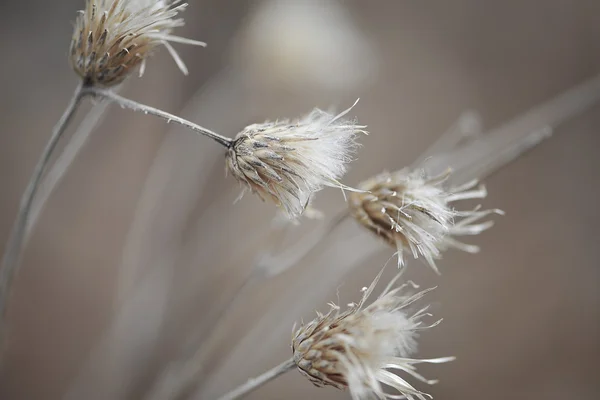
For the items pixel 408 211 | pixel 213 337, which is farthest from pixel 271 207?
pixel 408 211

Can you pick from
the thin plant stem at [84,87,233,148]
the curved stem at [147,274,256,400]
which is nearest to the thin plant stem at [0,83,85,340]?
the thin plant stem at [84,87,233,148]

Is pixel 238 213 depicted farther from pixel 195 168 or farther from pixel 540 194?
pixel 540 194

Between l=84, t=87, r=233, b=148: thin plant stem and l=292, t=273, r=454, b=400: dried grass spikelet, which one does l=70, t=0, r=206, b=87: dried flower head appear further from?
l=292, t=273, r=454, b=400: dried grass spikelet

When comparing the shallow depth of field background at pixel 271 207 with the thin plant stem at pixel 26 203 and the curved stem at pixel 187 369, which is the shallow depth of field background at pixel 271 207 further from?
the thin plant stem at pixel 26 203

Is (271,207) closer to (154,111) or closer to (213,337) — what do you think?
(213,337)

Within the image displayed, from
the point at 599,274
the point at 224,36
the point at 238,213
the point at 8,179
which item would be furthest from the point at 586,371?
the point at 8,179

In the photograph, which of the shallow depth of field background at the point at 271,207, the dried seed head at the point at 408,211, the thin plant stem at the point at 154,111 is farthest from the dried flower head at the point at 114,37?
the shallow depth of field background at the point at 271,207
